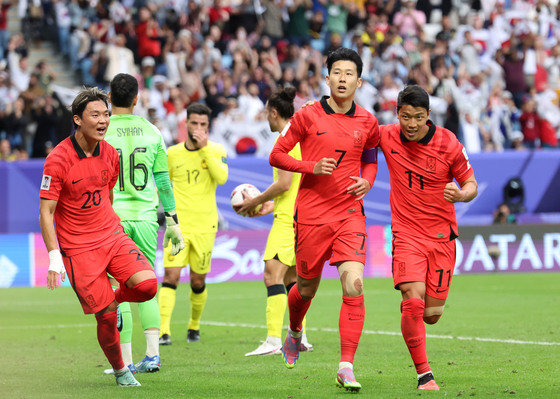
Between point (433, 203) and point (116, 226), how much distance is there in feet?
8.18

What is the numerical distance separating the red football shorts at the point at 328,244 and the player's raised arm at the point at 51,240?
6.14 feet

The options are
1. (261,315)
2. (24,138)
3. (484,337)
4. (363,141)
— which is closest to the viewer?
(363,141)

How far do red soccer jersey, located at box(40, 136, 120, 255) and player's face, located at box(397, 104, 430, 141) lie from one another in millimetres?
2327

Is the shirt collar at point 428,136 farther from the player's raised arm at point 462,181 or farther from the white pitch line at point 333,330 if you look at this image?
the white pitch line at point 333,330

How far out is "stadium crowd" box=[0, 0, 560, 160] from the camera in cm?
2102

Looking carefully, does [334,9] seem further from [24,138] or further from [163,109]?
[24,138]

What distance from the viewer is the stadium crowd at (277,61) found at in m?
21.0

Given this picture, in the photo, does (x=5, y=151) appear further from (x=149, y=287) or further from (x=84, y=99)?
(x=149, y=287)

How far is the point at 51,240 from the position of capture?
729cm

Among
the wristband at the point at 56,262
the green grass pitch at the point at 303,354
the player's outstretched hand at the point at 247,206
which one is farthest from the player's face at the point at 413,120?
the wristband at the point at 56,262

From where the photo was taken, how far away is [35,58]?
2389 cm

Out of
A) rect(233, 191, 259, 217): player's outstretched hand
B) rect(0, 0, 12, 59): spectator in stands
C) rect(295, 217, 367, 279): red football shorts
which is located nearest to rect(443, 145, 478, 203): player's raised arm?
rect(295, 217, 367, 279): red football shorts

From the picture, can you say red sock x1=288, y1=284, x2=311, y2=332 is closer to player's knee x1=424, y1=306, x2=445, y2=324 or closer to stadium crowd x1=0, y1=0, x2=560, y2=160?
player's knee x1=424, y1=306, x2=445, y2=324

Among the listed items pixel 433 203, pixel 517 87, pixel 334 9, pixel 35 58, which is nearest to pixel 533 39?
pixel 517 87
